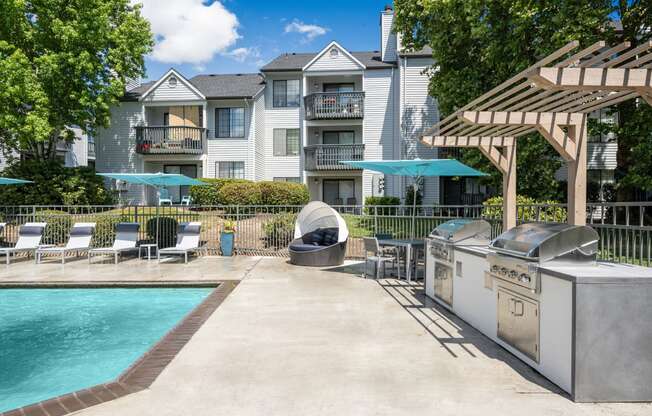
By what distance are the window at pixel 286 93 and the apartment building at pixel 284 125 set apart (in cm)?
6

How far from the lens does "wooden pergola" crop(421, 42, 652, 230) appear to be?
157 inches

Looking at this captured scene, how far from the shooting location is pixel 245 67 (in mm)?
30031

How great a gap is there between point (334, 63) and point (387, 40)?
135 inches

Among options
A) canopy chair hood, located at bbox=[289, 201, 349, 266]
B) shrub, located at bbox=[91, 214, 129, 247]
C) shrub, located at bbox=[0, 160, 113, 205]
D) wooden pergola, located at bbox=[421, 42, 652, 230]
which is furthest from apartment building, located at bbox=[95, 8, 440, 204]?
wooden pergola, located at bbox=[421, 42, 652, 230]

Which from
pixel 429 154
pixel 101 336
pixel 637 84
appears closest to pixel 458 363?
pixel 637 84

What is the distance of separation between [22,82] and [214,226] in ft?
38.5

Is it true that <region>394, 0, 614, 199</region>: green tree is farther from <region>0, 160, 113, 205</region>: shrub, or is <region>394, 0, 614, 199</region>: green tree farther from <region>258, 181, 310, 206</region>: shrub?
<region>0, 160, 113, 205</region>: shrub

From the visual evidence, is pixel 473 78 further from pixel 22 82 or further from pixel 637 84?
pixel 22 82

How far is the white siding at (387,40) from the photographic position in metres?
25.2

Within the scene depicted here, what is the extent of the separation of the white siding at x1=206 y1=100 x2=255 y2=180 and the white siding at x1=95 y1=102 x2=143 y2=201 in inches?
172

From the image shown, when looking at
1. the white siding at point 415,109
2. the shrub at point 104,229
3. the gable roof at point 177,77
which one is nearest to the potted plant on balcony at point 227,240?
the shrub at point 104,229

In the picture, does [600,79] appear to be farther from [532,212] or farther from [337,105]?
[337,105]

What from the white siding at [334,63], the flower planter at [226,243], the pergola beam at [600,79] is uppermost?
the white siding at [334,63]

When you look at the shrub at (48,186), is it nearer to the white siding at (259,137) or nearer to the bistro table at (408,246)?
the white siding at (259,137)
